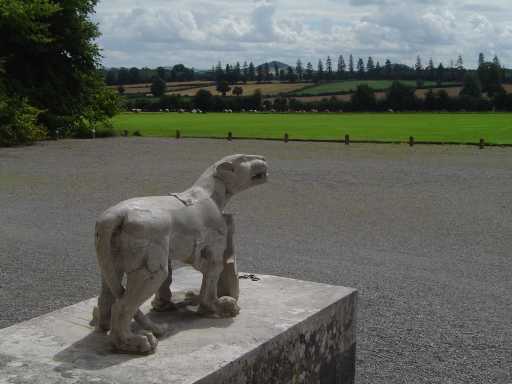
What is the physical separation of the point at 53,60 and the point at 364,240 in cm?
2717

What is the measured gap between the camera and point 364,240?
467 inches

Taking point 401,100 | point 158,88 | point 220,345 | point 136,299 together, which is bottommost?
point 220,345

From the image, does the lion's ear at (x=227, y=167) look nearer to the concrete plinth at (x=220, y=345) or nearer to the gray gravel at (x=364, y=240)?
the concrete plinth at (x=220, y=345)

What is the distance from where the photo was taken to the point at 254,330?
15.5 feet

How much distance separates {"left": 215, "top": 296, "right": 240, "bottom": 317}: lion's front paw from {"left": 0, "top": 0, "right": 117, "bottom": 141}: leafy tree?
27795mm

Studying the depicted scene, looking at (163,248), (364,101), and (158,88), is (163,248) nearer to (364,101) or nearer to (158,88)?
(364,101)

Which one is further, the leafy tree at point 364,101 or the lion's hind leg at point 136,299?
the leafy tree at point 364,101

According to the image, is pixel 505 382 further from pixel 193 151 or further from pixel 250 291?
pixel 193 151

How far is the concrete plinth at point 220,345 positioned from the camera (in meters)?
3.99

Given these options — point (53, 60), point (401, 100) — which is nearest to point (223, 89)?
point (401, 100)

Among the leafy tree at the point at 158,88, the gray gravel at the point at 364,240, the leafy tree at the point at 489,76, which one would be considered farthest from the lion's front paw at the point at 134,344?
the leafy tree at the point at 489,76

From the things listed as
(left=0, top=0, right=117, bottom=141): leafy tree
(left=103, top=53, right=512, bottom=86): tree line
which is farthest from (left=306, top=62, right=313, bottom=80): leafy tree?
(left=0, top=0, right=117, bottom=141): leafy tree

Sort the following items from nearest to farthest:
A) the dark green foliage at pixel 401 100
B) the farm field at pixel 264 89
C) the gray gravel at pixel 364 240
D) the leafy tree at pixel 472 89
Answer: the gray gravel at pixel 364 240 < the dark green foliage at pixel 401 100 < the leafy tree at pixel 472 89 < the farm field at pixel 264 89

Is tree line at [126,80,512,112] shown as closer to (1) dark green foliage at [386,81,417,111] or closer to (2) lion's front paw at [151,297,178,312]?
(1) dark green foliage at [386,81,417,111]
